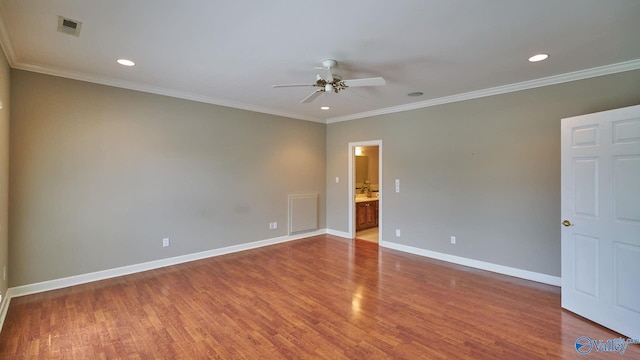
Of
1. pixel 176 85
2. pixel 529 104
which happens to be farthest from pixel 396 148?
pixel 176 85

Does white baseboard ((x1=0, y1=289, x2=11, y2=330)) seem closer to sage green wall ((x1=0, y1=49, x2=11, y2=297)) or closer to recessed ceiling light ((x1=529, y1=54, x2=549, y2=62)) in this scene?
sage green wall ((x1=0, y1=49, x2=11, y2=297))

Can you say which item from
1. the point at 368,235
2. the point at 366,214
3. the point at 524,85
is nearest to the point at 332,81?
the point at 524,85

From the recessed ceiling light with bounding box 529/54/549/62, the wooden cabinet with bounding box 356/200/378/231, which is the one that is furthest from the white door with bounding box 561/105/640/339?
the wooden cabinet with bounding box 356/200/378/231

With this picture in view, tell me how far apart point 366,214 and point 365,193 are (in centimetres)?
94

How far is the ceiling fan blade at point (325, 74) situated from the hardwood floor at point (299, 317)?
2.42 m

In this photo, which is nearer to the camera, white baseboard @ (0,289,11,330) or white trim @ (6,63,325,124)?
white baseboard @ (0,289,11,330)

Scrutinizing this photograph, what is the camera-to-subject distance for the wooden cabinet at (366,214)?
6900 millimetres

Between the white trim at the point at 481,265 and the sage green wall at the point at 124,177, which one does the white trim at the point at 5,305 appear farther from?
the white trim at the point at 481,265

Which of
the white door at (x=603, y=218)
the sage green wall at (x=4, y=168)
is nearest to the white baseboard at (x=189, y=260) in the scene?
the sage green wall at (x=4, y=168)

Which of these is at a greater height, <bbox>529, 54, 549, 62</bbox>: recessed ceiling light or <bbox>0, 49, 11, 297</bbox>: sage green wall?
<bbox>529, 54, 549, 62</bbox>: recessed ceiling light

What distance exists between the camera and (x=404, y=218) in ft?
16.9

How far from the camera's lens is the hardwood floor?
7.55ft

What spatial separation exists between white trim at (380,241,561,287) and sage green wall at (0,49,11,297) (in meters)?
5.16

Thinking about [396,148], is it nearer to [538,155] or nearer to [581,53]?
[538,155]
